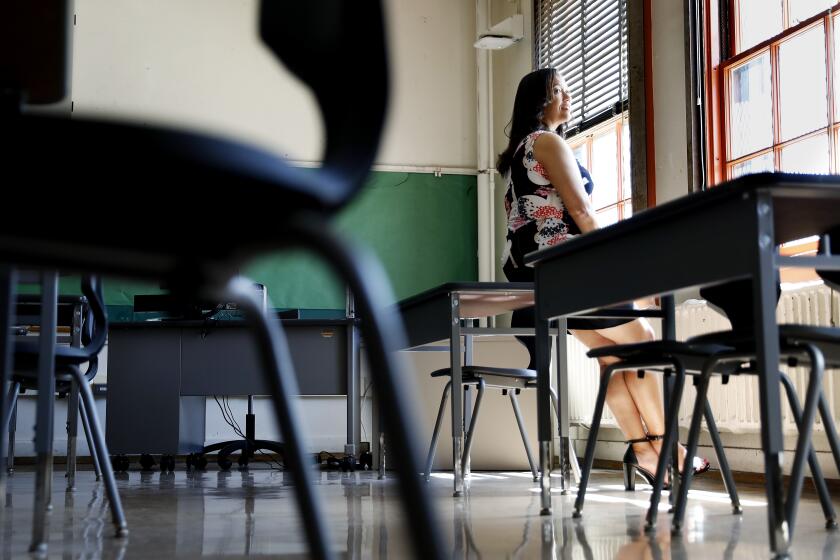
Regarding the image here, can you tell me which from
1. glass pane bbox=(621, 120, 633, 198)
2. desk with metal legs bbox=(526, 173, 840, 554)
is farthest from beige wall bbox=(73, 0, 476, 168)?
desk with metal legs bbox=(526, 173, 840, 554)

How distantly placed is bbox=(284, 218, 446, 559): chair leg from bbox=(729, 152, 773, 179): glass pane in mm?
3980

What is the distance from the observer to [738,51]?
4629 mm

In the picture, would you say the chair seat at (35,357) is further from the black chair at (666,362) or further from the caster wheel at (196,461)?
the caster wheel at (196,461)

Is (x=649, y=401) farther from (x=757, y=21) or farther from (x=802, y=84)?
(x=757, y=21)

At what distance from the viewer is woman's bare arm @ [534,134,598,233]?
3.53 metres

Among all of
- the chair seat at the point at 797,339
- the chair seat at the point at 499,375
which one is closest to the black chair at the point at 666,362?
the chair seat at the point at 797,339

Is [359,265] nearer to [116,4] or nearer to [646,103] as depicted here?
[646,103]

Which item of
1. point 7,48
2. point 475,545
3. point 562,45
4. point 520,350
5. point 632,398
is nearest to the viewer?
point 7,48

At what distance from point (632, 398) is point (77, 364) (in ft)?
6.48

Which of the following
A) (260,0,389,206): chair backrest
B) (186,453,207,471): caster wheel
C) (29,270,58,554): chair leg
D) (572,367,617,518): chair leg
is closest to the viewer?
(260,0,389,206): chair backrest

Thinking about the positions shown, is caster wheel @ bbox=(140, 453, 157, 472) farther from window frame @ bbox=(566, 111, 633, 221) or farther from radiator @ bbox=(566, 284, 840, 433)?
window frame @ bbox=(566, 111, 633, 221)

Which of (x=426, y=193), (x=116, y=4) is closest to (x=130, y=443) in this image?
(x=426, y=193)

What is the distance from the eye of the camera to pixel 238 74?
7320 mm

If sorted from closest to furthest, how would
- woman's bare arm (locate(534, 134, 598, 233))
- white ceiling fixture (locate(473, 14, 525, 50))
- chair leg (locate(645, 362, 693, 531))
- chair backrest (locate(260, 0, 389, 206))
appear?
chair backrest (locate(260, 0, 389, 206))
chair leg (locate(645, 362, 693, 531))
woman's bare arm (locate(534, 134, 598, 233))
white ceiling fixture (locate(473, 14, 525, 50))
